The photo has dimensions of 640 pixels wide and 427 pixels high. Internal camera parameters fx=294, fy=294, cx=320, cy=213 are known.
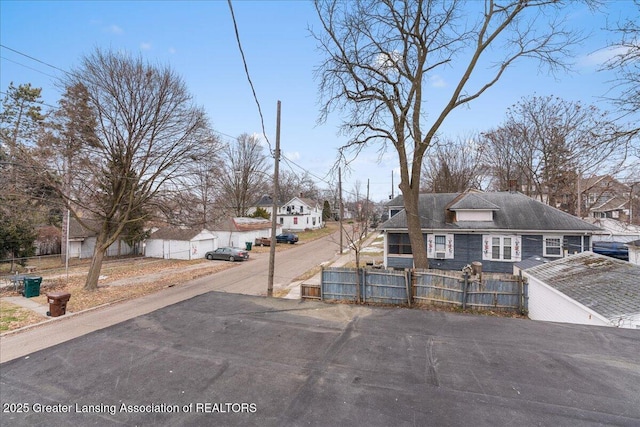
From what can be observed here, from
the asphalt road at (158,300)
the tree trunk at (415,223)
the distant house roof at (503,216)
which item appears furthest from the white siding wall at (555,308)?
the asphalt road at (158,300)

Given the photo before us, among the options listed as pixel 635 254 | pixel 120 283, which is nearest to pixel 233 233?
pixel 120 283

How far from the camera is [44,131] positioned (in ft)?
43.1

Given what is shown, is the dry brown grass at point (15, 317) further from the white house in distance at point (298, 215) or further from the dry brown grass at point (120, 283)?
the white house in distance at point (298, 215)

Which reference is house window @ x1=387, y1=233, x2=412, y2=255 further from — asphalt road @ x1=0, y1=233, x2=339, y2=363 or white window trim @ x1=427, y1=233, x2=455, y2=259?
asphalt road @ x1=0, y1=233, x2=339, y2=363

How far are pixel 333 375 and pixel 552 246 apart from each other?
18.3m

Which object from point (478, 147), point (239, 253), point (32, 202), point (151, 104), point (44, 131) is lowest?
point (239, 253)

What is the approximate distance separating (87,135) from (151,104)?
10.7 ft

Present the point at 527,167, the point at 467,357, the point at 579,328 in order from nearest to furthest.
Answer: the point at 467,357 < the point at 579,328 < the point at 527,167

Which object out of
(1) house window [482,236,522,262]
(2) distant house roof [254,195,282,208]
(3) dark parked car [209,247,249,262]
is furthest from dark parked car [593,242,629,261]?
(2) distant house roof [254,195,282,208]

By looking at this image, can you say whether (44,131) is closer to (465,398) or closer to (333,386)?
(333,386)

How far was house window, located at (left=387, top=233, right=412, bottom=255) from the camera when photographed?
18297 millimetres

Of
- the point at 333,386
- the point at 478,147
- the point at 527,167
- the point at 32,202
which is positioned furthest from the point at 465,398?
the point at 478,147

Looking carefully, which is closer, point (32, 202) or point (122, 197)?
point (32, 202)

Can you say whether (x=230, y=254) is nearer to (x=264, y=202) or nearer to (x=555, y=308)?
(x=555, y=308)
